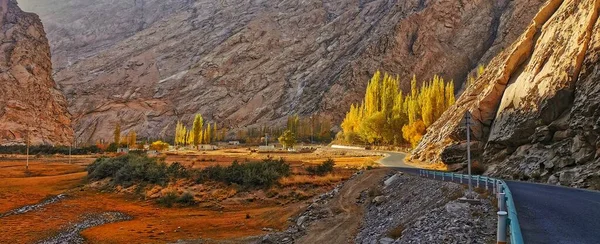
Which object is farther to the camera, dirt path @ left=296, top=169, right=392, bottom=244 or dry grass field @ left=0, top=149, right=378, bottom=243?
dry grass field @ left=0, top=149, right=378, bottom=243

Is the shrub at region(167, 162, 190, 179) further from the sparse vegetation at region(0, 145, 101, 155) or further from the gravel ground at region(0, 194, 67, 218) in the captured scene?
the sparse vegetation at region(0, 145, 101, 155)

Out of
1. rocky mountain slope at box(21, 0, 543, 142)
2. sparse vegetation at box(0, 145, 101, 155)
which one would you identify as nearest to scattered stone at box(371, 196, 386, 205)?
sparse vegetation at box(0, 145, 101, 155)

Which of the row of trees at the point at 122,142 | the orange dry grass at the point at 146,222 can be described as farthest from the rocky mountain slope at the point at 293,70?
the orange dry grass at the point at 146,222

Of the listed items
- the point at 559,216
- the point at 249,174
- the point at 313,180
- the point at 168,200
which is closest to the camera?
the point at 559,216

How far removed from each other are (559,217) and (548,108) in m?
16.8

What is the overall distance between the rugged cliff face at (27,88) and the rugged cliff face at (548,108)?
12755cm

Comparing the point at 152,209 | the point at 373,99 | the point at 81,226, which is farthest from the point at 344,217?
the point at 373,99

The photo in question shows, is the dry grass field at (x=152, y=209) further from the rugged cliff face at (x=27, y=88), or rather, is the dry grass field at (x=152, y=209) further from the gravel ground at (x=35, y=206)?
the rugged cliff face at (x=27, y=88)

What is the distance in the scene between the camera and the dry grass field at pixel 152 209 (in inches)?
977

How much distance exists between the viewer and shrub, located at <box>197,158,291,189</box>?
40.4 m

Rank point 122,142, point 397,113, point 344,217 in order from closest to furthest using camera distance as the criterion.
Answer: point 344,217
point 397,113
point 122,142

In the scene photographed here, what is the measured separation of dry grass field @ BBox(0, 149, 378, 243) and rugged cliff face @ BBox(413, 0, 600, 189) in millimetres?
15737

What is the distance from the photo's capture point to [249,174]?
40969mm

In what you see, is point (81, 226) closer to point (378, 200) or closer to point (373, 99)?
point (378, 200)
